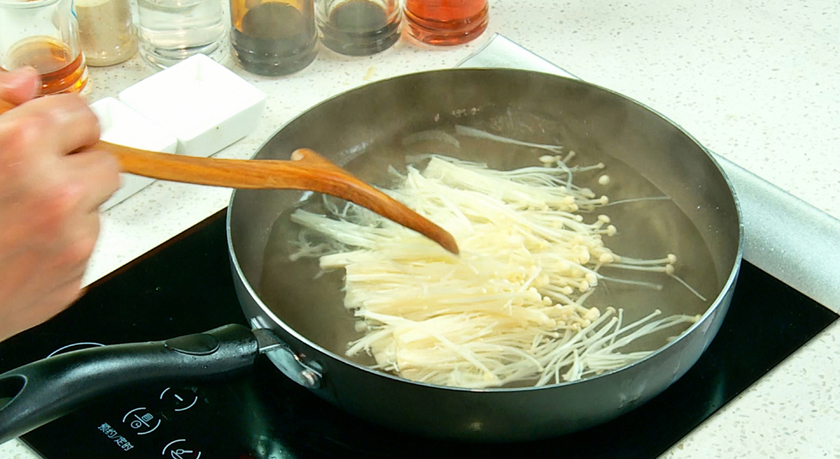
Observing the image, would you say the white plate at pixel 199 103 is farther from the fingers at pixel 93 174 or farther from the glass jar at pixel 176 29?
the fingers at pixel 93 174

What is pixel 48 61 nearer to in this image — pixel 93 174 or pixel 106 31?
pixel 106 31

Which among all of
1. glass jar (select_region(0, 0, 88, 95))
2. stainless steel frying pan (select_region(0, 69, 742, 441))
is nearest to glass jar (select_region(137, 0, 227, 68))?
glass jar (select_region(0, 0, 88, 95))

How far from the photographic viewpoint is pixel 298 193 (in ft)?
3.90

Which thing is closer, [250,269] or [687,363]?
[687,363]

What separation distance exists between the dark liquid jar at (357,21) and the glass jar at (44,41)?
15.0 inches

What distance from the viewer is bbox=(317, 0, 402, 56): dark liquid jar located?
1392 mm

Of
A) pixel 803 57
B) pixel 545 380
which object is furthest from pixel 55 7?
pixel 803 57

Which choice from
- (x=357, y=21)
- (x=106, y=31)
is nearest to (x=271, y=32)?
(x=357, y=21)

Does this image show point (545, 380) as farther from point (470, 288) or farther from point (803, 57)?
point (803, 57)

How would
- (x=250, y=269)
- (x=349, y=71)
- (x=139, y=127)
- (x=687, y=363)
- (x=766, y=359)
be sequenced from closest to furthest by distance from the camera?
1. (x=687, y=363)
2. (x=766, y=359)
3. (x=250, y=269)
4. (x=139, y=127)
5. (x=349, y=71)

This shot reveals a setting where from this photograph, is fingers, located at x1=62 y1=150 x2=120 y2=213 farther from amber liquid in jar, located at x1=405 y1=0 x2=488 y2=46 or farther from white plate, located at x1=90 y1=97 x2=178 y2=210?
amber liquid in jar, located at x1=405 y1=0 x2=488 y2=46

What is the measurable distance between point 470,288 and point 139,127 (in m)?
0.51

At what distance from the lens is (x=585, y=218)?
117 centimetres

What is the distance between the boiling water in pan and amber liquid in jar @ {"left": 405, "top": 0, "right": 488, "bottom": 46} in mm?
234
